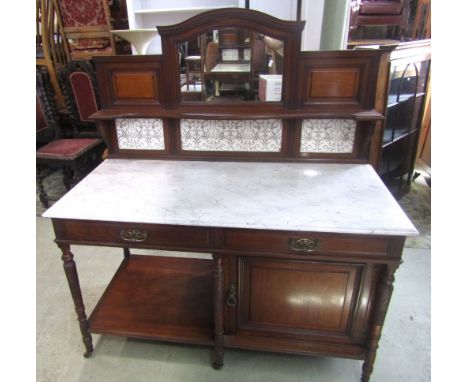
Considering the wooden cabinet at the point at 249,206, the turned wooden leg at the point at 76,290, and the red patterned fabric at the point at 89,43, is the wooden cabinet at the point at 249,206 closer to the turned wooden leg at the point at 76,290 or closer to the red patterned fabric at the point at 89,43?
the turned wooden leg at the point at 76,290

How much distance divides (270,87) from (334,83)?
0.28 metres

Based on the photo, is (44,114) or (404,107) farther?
(44,114)

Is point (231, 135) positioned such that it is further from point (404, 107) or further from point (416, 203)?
point (416, 203)

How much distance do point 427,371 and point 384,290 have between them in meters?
0.60

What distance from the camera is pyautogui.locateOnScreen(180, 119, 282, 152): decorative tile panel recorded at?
4.83 ft

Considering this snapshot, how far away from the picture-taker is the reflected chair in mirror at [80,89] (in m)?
2.77

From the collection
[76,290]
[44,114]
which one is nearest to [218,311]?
[76,290]

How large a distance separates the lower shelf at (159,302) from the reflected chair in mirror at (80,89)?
5.03ft

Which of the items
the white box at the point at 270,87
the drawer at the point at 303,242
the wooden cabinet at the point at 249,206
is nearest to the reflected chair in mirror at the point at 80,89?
the wooden cabinet at the point at 249,206

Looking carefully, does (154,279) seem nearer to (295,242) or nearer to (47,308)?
(47,308)

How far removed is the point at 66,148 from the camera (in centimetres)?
271

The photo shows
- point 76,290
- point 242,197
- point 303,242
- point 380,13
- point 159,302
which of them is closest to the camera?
point 303,242

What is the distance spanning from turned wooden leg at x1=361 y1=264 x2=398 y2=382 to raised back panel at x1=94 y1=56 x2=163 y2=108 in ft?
3.91

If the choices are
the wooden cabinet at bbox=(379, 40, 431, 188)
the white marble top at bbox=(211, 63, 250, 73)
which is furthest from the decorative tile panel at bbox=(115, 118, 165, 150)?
the wooden cabinet at bbox=(379, 40, 431, 188)
